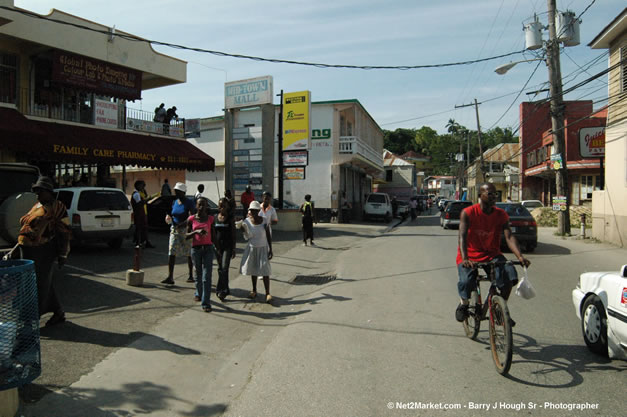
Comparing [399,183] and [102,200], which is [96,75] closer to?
[102,200]

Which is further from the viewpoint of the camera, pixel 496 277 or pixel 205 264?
pixel 205 264

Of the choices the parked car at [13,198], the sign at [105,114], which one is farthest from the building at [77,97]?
the parked car at [13,198]

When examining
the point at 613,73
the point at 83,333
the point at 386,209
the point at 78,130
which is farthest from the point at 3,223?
the point at 386,209

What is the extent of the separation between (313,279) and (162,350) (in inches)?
211

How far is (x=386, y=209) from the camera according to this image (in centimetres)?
3188

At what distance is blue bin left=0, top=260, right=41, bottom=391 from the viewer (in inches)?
136

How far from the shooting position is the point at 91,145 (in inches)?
659

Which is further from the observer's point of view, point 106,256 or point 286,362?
point 106,256

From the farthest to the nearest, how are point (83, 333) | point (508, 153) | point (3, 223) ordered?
1. point (508, 153)
2. point (3, 223)
3. point (83, 333)

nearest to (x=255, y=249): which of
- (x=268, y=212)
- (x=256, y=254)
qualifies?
(x=256, y=254)

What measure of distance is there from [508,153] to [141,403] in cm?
6931

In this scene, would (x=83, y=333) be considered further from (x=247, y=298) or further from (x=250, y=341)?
(x=247, y=298)

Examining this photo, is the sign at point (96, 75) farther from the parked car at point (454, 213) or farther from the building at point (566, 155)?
the building at point (566, 155)

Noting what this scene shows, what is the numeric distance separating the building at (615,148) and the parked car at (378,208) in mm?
14851
